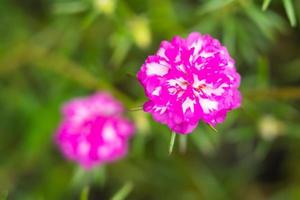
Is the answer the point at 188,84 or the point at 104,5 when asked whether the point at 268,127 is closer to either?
the point at 104,5

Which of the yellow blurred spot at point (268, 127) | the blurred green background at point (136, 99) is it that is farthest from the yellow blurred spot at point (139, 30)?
the yellow blurred spot at point (268, 127)

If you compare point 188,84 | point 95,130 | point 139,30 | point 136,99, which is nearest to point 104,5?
point 139,30

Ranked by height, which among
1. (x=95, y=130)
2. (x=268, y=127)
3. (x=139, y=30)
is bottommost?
(x=268, y=127)

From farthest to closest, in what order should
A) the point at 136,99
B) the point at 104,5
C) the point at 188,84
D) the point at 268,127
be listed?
the point at 136,99 < the point at 268,127 < the point at 104,5 < the point at 188,84

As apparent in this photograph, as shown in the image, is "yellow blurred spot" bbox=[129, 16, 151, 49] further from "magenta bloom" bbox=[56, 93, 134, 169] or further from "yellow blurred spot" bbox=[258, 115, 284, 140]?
"yellow blurred spot" bbox=[258, 115, 284, 140]

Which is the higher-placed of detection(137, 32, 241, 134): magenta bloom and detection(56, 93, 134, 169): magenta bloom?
detection(137, 32, 241, 134): magenta bloom

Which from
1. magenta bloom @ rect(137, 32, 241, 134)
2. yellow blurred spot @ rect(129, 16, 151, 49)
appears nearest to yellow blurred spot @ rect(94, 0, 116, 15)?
yellow blurred spot @ rect(129, 16, 151, 49)
